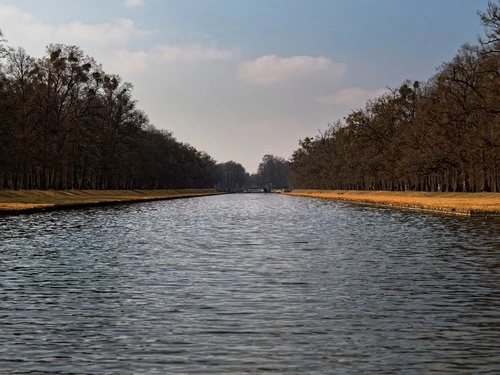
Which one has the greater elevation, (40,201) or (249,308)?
(40,201)

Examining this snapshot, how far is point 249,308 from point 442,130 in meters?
74.3

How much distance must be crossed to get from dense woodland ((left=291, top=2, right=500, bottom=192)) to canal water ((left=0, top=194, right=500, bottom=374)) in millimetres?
41065

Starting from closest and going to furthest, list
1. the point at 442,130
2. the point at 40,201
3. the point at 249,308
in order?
the point at 249,308
the point at 40,201
the point at 442,130

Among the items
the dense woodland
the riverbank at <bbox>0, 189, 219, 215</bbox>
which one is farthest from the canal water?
the dense woodland

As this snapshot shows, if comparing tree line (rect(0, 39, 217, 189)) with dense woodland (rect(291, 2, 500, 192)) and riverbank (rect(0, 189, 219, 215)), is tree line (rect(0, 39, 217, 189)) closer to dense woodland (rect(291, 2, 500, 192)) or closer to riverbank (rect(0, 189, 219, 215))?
riverbank (rect(0, 189, 219, 215))

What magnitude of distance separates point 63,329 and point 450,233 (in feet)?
78.4

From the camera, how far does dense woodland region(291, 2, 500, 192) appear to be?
217 feet

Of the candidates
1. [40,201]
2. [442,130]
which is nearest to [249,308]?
[40,201]

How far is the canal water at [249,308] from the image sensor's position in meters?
8.98

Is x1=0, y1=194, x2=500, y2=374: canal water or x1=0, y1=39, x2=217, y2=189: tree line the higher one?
x1=0, y1=39, x2=217, y2=189: tree line

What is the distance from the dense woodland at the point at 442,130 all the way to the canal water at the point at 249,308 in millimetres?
41065

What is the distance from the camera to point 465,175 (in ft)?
296

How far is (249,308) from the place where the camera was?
12688 mm

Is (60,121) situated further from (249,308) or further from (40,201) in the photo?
(249,308)
